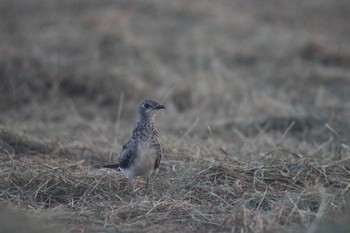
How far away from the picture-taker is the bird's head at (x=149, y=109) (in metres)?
6.93

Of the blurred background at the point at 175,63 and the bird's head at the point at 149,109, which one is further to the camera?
the blurred background at the point at 175,63

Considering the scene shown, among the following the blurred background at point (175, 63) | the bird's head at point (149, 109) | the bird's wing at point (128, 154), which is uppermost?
the bird's head at point (149, 109)

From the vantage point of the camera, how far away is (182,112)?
11344 millimetres

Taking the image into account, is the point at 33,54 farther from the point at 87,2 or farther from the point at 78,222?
the point at 78,222

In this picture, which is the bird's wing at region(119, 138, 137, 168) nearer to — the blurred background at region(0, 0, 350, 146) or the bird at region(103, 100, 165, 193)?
the bird at region(103, 100, 165, 193)

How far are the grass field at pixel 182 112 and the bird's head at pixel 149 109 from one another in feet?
2.05

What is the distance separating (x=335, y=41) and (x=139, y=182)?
9306 millimetres

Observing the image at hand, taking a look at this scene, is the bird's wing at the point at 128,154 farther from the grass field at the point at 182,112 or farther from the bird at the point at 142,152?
the grass field at the point at 182,112

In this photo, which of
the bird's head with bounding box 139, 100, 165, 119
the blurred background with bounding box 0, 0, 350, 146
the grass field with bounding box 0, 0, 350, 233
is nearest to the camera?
the grass field with bounding box 0, 0, 350, 233

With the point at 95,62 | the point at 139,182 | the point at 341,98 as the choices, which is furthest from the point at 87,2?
the point at 139,182

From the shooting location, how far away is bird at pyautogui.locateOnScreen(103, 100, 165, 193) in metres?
6.68

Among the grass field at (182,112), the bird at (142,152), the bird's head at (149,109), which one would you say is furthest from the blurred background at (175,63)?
the bird at (142,152)

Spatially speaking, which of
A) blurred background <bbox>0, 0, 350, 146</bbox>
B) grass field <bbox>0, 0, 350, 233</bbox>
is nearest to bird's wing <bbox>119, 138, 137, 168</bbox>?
grass field <bbox>0, 0, 350, 233</bbox>

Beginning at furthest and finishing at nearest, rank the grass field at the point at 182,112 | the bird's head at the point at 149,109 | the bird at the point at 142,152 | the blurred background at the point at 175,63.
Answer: the blurred background at the point at 175,63, the bird's head at the point at 149,109, the bird at the point at 142,152, the grass field at the point at 182,112
